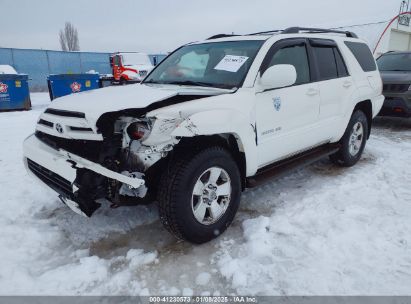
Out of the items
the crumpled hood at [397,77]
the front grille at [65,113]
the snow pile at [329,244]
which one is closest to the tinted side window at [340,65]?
the snow pile at [329,244]

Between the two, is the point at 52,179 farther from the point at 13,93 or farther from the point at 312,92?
the point at 13,93

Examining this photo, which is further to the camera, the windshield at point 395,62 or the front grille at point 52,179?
the windshield at point 395,62

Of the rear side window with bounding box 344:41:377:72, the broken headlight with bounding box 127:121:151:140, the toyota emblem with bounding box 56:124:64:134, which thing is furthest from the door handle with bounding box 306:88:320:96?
the toyota emblem with bounding box 56:124:64:134

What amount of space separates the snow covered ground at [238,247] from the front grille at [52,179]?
0.51 meters

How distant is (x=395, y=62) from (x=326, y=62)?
511cm

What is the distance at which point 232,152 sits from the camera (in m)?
2.91

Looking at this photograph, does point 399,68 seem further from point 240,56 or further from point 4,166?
point 4,166

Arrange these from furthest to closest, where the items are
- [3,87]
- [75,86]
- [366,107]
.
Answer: [75,86]
[3,87]
[366,107]

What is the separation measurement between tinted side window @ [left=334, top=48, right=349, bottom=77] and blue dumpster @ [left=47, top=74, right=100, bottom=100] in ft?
29.7

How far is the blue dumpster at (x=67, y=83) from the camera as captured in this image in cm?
1071

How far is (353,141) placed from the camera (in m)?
4.55

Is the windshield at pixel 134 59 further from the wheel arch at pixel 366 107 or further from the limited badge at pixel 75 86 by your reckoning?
the wheel arch at pixel 366 107

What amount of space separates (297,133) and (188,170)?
4.99 ft

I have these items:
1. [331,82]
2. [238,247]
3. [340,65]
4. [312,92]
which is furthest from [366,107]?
[238,247]
